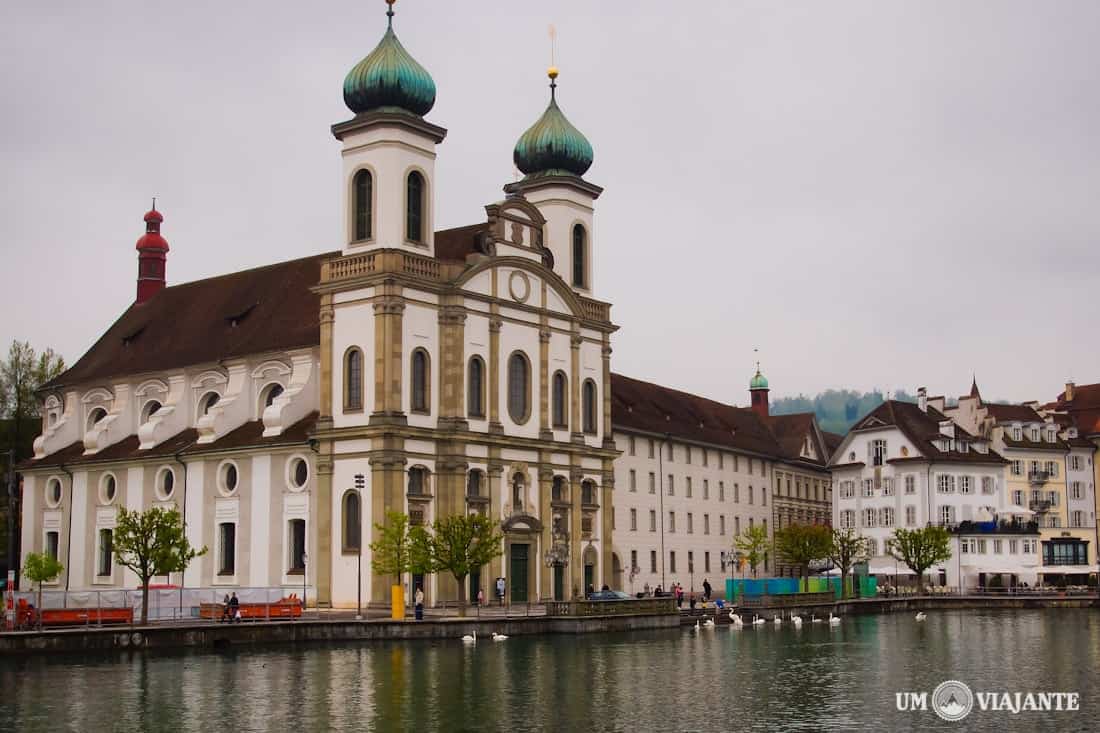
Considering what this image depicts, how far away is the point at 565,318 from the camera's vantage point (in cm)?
7525

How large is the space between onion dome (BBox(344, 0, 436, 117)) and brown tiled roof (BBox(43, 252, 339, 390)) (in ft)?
34.6

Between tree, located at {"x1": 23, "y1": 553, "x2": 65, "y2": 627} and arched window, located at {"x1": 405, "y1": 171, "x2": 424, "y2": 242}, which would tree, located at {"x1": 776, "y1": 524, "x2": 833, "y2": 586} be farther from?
tree, located at {"x1": 23, "y1": 553, "x2": 65, "y2": 627}

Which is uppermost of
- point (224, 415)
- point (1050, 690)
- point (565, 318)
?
point (565, 318)

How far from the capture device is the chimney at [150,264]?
94312mm

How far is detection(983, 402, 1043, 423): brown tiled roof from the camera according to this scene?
103812 mm

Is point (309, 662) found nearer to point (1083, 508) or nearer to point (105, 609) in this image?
point (105, 609)

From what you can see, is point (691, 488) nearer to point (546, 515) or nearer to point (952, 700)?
point (546, 515)

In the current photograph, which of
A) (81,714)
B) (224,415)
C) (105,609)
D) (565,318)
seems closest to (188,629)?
(105,609)

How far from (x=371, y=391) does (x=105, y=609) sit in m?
16.0

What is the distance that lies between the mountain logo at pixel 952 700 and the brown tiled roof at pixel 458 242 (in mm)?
37876

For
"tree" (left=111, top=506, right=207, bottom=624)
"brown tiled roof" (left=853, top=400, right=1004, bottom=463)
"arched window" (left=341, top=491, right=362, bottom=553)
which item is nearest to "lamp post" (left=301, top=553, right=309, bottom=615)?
"arched window" (left=341, top=491, right=362, bottom=553)

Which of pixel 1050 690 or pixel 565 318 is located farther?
pixel 565 318

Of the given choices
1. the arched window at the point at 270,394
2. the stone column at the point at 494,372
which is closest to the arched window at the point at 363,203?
the stone column at the point at 494,372

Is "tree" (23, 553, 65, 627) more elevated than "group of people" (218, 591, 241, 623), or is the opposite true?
"tree" (23, 553, 65, 627)
